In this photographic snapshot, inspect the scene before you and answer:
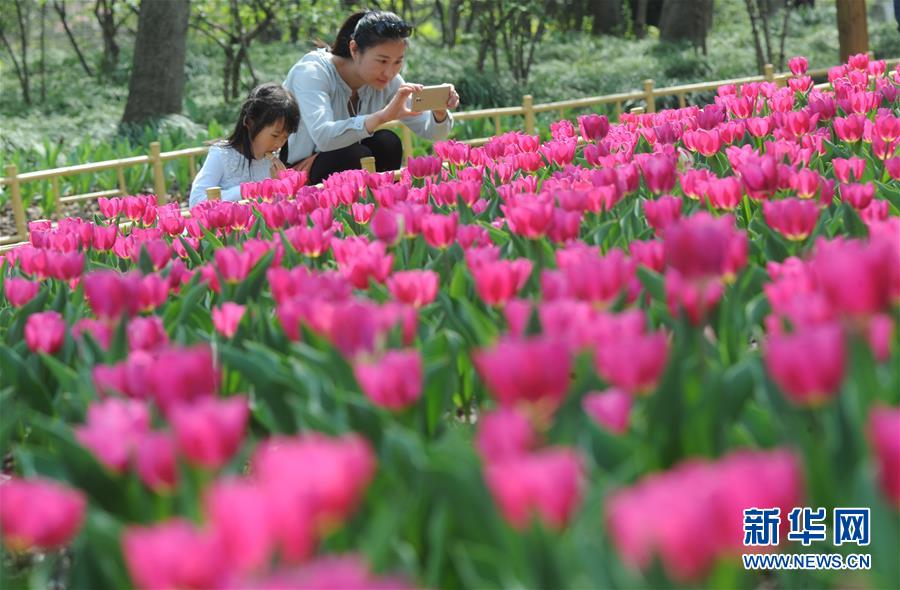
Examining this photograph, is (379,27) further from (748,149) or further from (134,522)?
(134,522)

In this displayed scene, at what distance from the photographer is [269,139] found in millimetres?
5344

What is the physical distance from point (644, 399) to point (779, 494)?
1.49ft

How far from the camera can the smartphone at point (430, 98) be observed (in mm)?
4855

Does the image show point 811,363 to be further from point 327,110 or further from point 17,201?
point 17,201

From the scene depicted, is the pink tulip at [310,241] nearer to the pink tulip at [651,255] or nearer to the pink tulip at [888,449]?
the pink tulip at [651,255]

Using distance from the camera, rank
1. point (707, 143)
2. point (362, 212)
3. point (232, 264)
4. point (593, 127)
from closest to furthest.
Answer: point (232, 264)
point (362, 212)
point (707, 143)
point (593, 127)

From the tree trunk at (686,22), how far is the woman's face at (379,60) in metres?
13.4

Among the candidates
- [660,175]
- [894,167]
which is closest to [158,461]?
[660,175]

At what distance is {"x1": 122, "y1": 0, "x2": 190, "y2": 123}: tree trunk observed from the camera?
12.6 m

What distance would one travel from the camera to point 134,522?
56.5 inches

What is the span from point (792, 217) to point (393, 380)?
1128 millimetres

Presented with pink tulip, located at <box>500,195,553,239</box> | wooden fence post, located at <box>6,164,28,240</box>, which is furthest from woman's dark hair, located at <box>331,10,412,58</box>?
wooden fence post, located at <box>6,164,28,240</box>

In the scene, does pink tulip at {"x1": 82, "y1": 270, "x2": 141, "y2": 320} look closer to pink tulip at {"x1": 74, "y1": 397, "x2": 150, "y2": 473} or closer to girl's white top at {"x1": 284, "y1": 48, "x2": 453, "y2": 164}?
pink tulip at {"x1": 74, "y1": 397, "x2": 150, "y2": 473}

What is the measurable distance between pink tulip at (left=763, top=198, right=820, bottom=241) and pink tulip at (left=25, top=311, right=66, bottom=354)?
129 cm
